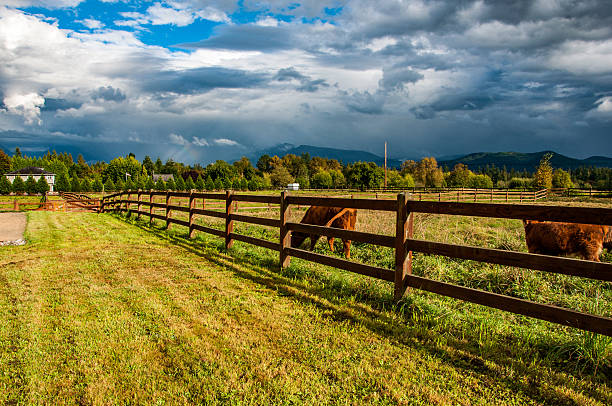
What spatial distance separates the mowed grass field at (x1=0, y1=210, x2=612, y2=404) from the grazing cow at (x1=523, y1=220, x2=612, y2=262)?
0.85 meters

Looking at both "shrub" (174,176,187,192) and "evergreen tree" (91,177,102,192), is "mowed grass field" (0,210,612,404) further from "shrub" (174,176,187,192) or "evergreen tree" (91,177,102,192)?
"evergreen tree" (91,177,102,192)

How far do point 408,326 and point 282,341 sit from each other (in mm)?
1525

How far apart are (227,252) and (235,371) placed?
5.37 m

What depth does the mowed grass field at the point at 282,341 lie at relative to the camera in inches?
118

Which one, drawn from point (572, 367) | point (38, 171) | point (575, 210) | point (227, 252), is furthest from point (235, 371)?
point (38, 171)

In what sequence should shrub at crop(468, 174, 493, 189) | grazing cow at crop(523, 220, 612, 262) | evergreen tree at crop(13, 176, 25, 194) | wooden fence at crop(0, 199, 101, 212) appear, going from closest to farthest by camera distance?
grazing cow at crop(523, 220, 612, 262), wooden fence at crop(0, 199, 101, 212), evergreen tree at crop(13, 176, 25, 194), shrub at crop(468, 174, 493, 189)

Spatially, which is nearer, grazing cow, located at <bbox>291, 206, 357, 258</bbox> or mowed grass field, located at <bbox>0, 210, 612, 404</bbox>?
mowed grass field, located at <bbox>0, 210, 612, 404</bbox>

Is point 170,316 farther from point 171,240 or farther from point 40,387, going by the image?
point 171,240

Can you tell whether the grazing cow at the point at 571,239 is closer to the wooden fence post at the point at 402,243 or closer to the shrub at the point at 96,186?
the wooden fence post at the point at 402,243

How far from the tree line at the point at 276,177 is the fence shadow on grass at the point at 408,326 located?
45510 mm

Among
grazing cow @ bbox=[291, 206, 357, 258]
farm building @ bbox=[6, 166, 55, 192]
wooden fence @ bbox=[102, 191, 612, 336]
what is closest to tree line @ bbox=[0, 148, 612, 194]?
farm building @ bbox=[6, 166, 55, 192]

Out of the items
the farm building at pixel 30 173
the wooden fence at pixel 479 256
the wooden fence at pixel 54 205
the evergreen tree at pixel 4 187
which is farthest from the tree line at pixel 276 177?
the wooden fence at pixel 479 256

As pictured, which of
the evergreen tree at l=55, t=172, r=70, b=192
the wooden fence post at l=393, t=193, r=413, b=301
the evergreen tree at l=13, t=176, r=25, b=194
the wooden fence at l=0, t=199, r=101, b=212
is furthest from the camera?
the evergreen tree at l=55, t=172, r=70, b=192

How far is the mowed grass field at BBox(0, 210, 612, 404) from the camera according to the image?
2990 millimetres
